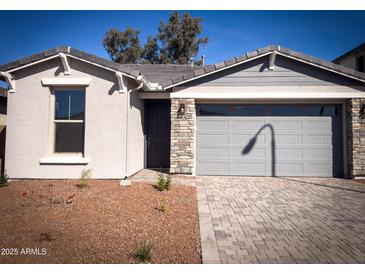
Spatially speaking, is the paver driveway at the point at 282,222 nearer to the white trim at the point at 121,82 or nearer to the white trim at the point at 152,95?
the white trim at the point at 121,82

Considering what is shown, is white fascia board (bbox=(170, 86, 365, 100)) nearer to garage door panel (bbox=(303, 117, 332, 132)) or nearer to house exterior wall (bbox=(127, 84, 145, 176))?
garage door panel (bbox=(303, 117, 332, 132))

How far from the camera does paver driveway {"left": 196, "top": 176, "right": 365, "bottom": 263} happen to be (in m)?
3.28

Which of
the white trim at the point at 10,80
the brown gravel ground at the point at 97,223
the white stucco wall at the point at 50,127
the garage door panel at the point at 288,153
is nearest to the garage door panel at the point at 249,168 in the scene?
the garage door panel at the point at 288,153

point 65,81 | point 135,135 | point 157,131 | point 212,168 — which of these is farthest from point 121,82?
point 212,168

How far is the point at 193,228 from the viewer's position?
13.5 feet

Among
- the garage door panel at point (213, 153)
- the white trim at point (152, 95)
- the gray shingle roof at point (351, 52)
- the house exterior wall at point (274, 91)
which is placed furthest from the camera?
the gray shingle roof at point (351, 52)

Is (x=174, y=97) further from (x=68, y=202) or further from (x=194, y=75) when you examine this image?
(x=68, y=202)

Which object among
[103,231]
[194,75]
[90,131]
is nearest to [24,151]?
[90,131]

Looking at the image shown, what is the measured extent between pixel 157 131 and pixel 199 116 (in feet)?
7.35

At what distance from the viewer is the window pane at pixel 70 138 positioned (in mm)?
7938

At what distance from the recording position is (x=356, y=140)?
8391 mm

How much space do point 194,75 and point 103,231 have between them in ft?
20.7

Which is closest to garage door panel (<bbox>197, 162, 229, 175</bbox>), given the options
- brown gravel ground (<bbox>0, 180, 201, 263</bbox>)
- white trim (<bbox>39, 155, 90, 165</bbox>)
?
brown gravel ground (<bbox>0, 180, 201, 263</bbox>)

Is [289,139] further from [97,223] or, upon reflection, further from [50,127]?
[50,127]
